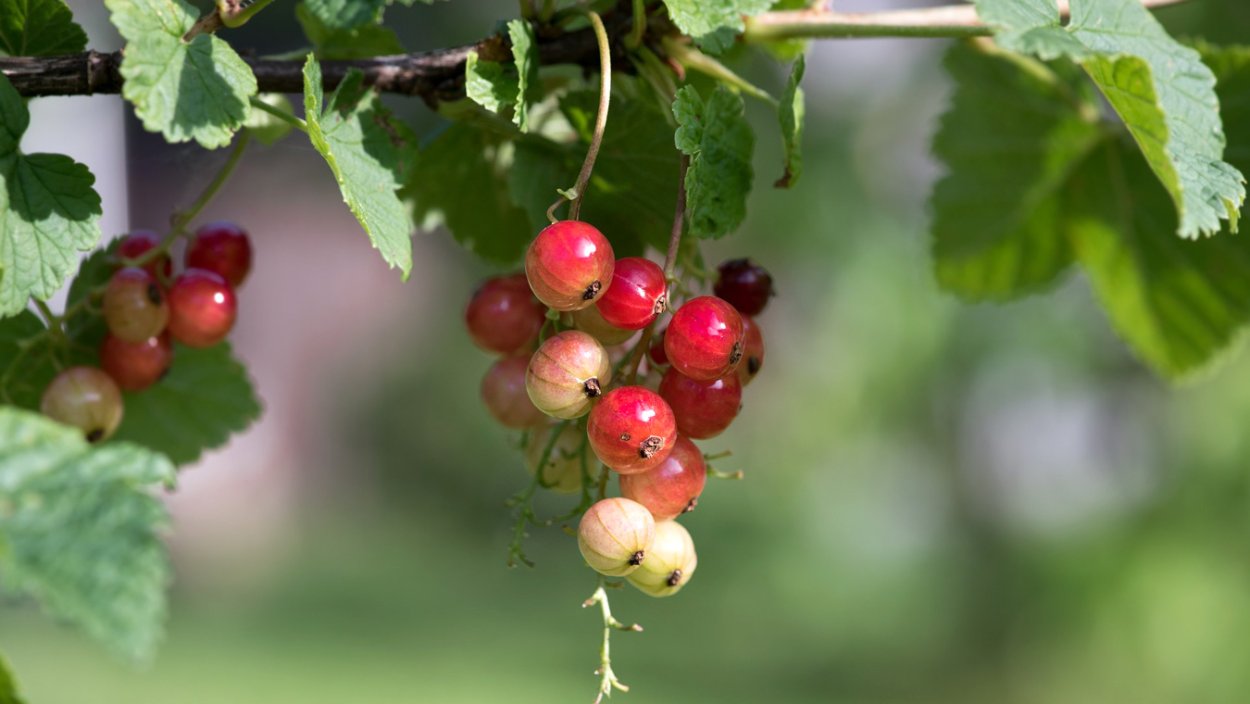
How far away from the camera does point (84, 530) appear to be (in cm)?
37

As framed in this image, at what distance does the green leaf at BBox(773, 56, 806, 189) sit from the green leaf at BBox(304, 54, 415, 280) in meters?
0.20

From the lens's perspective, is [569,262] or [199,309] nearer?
[569,262]

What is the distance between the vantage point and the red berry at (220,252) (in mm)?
792

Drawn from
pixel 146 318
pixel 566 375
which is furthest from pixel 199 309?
pixel 566 375

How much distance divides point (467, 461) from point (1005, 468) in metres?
3.48

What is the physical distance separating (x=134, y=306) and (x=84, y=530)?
352 millimetres

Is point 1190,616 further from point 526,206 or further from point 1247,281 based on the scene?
point 526,206

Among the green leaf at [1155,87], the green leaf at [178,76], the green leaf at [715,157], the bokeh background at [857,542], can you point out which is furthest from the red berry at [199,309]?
the bokeh background at [857,542]

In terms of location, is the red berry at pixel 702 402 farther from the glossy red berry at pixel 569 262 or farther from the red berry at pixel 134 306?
the red berry at pixel 134 306

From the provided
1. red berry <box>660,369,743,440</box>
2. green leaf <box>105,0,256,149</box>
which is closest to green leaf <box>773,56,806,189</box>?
red berry <box>660,369,743,440</box>

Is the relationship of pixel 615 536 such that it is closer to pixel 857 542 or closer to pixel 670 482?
pixel 670 482

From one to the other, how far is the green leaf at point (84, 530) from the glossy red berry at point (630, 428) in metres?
0.22

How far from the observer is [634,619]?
226 inches

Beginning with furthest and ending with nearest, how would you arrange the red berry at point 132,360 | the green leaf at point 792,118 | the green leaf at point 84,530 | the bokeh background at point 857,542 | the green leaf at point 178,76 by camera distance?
the bokeh background at point 857,542
the red berry at point 132,360
the green leaf at point 792,118
the green leaf at point 178,76
the green leaf at point 84,530
